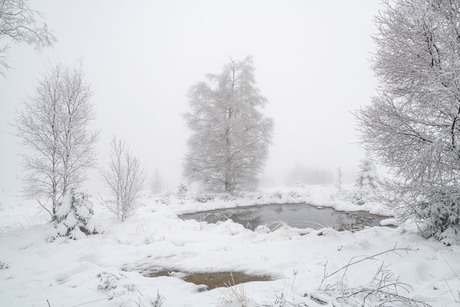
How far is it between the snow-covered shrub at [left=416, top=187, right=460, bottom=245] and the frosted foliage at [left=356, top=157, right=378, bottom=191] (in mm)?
12889

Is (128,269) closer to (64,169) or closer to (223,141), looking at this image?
(64,169)

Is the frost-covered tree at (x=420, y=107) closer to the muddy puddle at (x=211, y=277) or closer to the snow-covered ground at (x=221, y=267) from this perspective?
the snow-covered ground at (x=221, y=267)

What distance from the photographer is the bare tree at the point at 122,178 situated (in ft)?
26.9

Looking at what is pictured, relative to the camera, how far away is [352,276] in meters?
2.65

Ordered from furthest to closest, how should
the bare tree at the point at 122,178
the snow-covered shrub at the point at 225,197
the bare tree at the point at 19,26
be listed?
the snow-covered shrub at the point at 225,197
the bare tree at the point at 122,178
the bare tree at the point at 19,26

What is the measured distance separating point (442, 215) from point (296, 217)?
503 cm

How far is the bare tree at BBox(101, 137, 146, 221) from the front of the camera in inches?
323

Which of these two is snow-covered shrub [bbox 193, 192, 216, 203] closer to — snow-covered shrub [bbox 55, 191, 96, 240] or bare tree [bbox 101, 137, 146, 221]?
bare tree [bbox 101, 137, 146, 221]

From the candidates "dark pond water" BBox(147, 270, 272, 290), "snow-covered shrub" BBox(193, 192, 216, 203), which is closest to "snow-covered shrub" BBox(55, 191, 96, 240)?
"dark pond water" BBox(147, 270, 272, 290)

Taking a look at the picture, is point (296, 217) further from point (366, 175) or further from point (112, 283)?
point (366, 175)

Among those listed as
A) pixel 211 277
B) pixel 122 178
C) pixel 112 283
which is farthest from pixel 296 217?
pixel 112 283

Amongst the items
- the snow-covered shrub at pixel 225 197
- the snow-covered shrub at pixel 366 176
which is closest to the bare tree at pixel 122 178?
the snow-covered shrub at pixel 225 197

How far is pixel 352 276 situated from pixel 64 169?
9373 mm

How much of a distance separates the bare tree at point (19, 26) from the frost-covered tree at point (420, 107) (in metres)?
8.04
